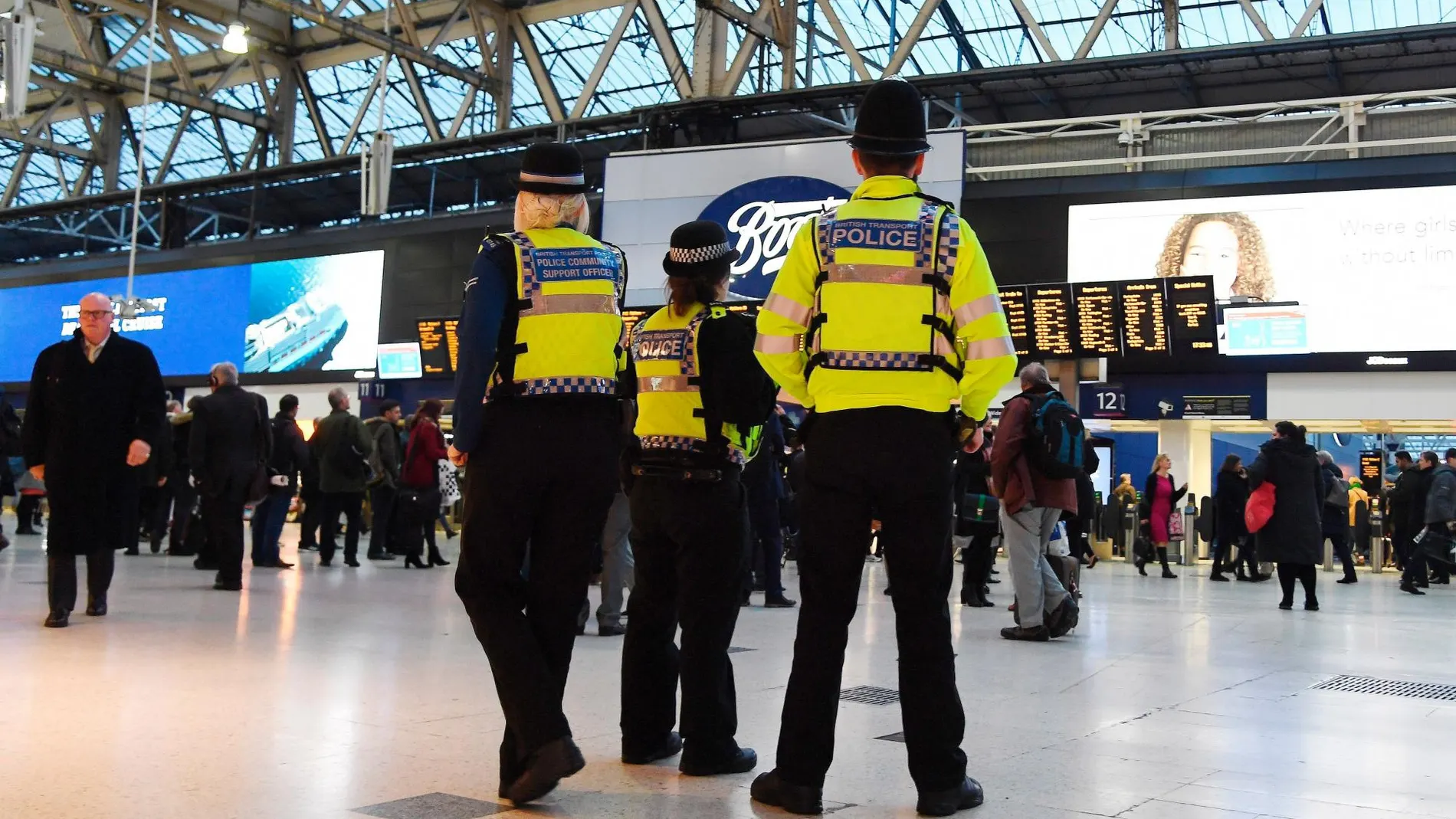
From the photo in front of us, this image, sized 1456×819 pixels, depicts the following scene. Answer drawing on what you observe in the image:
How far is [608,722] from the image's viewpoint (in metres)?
4.63

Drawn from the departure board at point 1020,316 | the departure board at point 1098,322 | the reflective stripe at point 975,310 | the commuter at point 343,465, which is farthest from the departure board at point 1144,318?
the reflective stripe at point 975,310

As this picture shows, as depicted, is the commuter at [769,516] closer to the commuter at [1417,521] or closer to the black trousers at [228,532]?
the black trousers at [228,532]

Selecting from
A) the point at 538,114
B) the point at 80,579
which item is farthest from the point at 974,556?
the point at 538,114

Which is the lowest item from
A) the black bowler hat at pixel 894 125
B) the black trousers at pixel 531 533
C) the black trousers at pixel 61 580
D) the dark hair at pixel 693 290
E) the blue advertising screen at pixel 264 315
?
the black trousers at pixel 61 580

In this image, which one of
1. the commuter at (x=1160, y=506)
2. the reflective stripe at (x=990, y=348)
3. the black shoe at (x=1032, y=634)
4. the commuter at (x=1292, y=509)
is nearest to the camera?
the reflective stripe at (x=990, y=348)

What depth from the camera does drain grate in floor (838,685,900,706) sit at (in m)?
5.24

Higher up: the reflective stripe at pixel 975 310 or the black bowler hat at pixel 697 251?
the black bowler hat at pixel 697 251

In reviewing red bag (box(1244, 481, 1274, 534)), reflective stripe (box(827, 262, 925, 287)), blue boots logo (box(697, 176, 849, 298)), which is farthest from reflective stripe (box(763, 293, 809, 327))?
blue boots logo (box(697, 176, 849, 298))

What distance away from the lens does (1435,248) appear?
55.8 ft

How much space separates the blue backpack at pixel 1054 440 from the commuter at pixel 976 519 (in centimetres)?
134

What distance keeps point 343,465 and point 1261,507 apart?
7.54 meters

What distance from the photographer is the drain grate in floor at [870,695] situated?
17.2 ft

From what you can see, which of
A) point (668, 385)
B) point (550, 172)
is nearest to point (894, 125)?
point (550, 172)

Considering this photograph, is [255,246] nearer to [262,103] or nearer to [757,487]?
[262,103]
